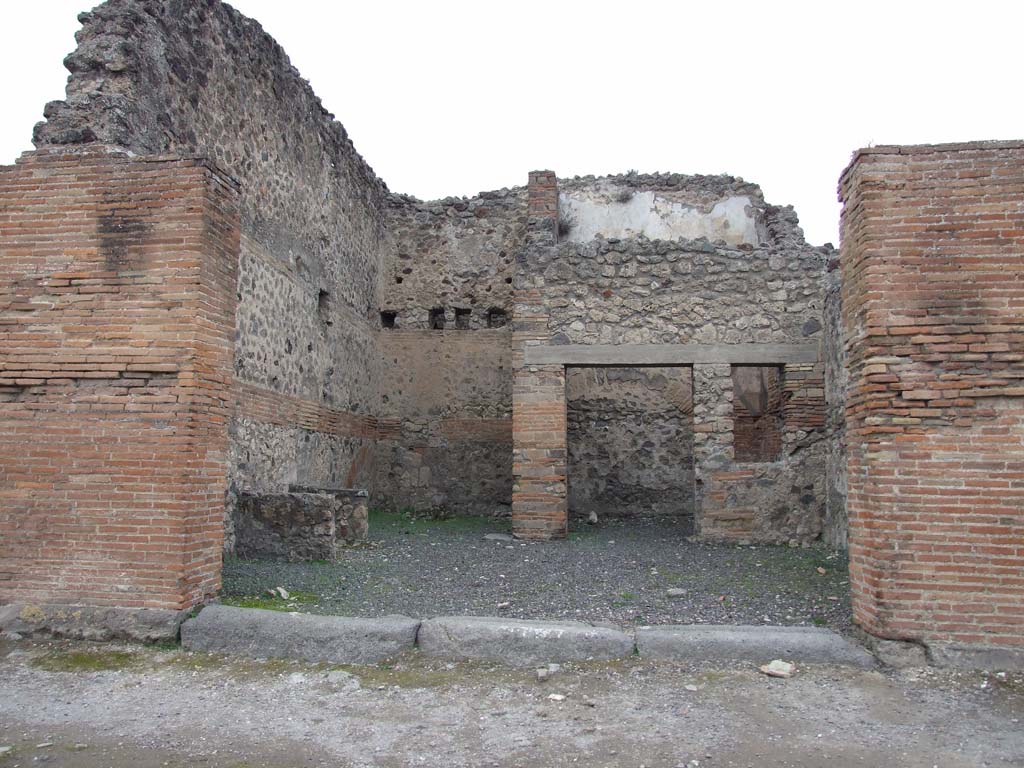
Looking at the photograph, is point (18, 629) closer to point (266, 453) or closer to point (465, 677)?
point (465, 677)

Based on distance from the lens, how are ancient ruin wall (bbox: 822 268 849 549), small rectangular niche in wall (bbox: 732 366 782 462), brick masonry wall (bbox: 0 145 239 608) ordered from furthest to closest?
small rectangular niche in wall (bbox: 732 366 782 462) → ancient ruin wall (bbox: 822 268 849 549) → brick masonry wall (bbox: 0 145 239 608)

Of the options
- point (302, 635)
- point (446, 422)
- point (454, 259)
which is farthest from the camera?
point (454, 259)

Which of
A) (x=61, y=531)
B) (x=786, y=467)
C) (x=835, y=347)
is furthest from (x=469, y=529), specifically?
(x=61, y=531)

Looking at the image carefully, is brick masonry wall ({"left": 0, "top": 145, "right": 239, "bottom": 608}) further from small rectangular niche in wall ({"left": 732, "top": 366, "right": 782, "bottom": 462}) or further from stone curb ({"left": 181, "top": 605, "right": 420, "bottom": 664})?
small rectangular niche in wall ({"left": 732, "top": 366, "right": 782, "bottom": 462})

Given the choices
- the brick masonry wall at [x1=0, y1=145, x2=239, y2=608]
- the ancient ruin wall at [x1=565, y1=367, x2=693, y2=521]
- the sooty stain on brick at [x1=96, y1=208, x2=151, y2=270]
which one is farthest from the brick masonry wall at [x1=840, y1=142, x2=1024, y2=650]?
the ancient ruin wall at [x1=565, y1=367, x2=693, y2=521]

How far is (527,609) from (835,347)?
5.00 metres

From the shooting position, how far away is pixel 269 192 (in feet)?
29.8

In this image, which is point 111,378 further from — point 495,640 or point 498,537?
point 498,537

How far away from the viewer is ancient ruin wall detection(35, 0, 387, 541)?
6547 mm

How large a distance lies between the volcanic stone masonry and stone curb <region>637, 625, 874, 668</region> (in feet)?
0.84

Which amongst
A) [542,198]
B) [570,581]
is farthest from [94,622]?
[542,198]

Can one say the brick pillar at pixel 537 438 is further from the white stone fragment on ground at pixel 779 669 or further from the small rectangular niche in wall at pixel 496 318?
the white stone fragment on ground at pixel 779 669

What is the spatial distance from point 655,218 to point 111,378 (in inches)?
391

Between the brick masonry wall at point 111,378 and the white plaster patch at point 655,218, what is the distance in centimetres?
849
